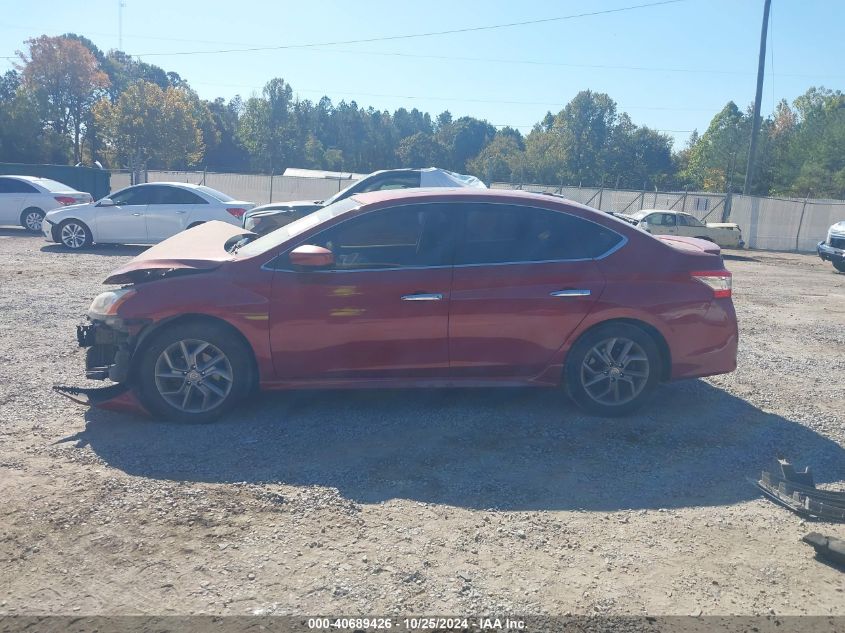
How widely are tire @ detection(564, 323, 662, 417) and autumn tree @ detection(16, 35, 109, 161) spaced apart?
57.0 meters

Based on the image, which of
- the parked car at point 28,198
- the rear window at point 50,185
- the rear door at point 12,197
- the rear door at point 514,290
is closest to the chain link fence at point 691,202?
the rear window at point 50,185

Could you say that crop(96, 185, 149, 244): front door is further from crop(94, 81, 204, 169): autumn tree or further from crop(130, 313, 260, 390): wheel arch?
crop(94, 81, 204, 169): autumn tree

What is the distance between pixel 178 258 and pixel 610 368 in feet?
11.1

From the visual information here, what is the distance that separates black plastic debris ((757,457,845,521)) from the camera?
4117 millimetres

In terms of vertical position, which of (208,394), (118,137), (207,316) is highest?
(118,137)

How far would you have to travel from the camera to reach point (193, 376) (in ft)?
17.1

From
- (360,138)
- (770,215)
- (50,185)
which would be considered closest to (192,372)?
(50,185)

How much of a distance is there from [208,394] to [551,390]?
2.86m

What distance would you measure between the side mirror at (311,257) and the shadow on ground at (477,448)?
118cm

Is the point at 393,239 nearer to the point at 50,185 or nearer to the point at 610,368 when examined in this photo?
the point at 610,368

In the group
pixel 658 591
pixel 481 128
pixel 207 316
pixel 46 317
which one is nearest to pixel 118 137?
pixel 481 128

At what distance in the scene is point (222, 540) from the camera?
12.1 feet

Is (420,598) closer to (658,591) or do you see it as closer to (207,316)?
(658,591)

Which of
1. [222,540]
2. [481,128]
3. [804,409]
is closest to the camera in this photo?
[222,540]
